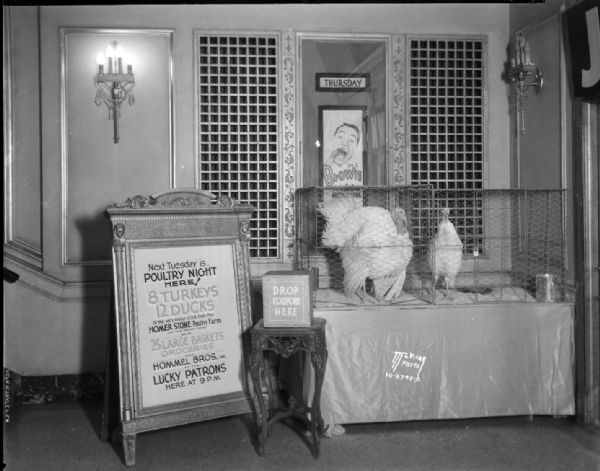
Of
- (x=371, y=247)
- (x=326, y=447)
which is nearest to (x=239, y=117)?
(x=371, y=247)

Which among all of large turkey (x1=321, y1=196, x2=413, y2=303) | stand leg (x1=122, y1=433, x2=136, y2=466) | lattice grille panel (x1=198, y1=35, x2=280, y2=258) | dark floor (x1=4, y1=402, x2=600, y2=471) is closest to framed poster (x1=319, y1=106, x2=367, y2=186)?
lattice grille panel (x1=198, y1=35, x2=280, y2=258)

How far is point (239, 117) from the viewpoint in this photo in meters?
3.95

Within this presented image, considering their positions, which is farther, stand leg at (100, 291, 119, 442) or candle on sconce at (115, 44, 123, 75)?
candle on sconce at (115, 44, 123, 75)

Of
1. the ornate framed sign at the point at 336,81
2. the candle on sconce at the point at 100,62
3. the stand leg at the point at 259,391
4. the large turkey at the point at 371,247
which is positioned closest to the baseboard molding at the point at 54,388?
the stand leg at the point at 259,391

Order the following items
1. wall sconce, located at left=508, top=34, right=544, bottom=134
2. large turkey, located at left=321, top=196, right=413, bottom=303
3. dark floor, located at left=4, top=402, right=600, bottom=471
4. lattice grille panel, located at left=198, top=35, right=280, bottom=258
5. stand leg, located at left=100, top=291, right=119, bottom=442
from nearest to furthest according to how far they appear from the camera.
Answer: dark floor, located at left=4, top=402, right=600, bottom=471
stand leg, located at left=100, top=291, right=119, bottom=442
large turkey, located at left=321, top=196, right=413, bottom=303
wall sconce, located at left=508, top=34, right=544, bottom=134
lattice grille panel, located at left=198, top=35, right=280, bottom=258

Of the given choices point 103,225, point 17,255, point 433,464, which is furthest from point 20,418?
point 433,464

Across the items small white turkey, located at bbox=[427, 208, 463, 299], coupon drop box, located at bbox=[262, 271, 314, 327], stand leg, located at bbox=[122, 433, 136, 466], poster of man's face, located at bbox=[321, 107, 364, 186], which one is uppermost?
poster of man's face, located at bbox=[321, 107, 364, 186]

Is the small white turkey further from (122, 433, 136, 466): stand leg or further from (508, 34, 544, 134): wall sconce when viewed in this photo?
(122, 433, 136, 466): stand leg

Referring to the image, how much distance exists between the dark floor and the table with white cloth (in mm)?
110

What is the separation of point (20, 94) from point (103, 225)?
3.13ft

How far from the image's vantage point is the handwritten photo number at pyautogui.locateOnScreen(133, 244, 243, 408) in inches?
124

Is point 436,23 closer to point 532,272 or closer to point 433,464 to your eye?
point 532,272

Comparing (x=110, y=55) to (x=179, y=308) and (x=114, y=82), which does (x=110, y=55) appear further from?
(x=179, y=308)

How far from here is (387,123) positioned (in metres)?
4.00
